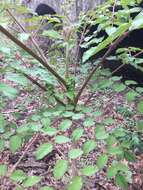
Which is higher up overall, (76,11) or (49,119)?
(76,11)

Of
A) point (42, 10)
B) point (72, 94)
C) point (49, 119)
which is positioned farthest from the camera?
point (42, 10)

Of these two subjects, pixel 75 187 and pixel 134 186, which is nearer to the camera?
pixel 75 187

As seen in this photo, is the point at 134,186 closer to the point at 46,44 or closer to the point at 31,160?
the point at 31,160

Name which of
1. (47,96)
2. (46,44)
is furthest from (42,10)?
(47,96)

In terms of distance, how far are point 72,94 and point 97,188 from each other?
4.40ft

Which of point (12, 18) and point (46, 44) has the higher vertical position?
point (46, 44)

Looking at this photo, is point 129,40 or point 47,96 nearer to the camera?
point 47,96

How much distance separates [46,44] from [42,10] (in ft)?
1.76

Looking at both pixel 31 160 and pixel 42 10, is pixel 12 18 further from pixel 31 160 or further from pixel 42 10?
pixel 42 10

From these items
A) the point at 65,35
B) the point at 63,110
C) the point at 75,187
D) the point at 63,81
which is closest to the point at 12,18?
the point at 65,35

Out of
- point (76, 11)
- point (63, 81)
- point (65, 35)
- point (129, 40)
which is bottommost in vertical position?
point (63, 81)

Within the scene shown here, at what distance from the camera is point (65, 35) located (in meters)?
1.86

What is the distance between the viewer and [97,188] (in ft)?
8.99

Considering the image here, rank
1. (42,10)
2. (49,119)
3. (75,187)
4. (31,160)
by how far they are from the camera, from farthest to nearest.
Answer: (42,10) → (31,160) → (49,119) → (75,187)
